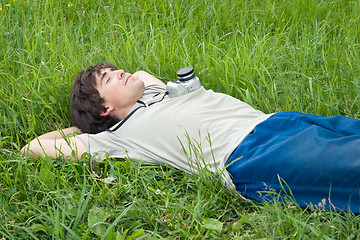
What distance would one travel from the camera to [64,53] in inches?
146

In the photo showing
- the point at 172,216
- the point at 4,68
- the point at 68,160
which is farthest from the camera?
the point at 4,68

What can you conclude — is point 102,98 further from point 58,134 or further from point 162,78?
point 162,78

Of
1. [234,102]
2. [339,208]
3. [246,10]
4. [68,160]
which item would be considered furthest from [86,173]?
[246,10]

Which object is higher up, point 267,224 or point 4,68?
point 4,68

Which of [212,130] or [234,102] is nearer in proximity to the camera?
[212,130]

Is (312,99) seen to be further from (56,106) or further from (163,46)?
(56,106)

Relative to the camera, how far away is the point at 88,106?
2.99 metres

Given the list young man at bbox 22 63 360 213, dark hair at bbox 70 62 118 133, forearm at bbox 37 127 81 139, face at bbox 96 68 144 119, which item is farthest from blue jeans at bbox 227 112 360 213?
forearm at bbox 37 127 81 139

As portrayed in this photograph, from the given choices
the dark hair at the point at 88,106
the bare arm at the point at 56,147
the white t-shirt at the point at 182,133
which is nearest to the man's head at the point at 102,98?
the dark hair at the point at 88,106

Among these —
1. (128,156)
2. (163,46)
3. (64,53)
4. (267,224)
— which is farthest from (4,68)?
(267,224)

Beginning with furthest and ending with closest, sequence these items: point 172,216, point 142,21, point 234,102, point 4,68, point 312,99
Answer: point 142,21 < point 4,68 < point 312,99 < point 234,102 < point 172,216

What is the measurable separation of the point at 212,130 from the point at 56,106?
1161 millimetres

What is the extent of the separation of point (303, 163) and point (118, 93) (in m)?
1.18

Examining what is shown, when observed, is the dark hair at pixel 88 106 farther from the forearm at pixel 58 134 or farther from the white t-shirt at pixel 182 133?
the white t-shirt at pixel 182 133
